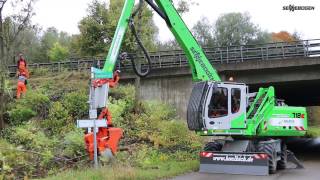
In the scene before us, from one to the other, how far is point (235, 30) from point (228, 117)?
7970 cm

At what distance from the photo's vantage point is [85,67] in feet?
112

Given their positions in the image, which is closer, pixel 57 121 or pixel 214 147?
pixel 214 147

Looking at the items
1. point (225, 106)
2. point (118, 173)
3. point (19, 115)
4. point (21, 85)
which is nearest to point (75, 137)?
point (118, 173)

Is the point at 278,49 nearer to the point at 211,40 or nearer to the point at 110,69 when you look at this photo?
the point at 110,69

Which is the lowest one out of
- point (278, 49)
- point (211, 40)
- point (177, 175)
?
point (177, 175)

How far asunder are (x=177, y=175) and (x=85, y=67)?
19.6 m

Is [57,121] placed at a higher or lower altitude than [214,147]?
higher

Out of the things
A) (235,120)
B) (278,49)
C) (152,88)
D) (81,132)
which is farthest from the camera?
(278,49)

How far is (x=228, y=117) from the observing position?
16.9 meters

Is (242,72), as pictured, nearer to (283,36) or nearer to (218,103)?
(218,103)

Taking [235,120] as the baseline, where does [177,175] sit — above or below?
below

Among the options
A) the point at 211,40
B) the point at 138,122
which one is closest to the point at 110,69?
the point at 138,122

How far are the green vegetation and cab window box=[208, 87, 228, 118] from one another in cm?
210

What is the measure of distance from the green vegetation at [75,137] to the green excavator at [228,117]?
4.65ft
